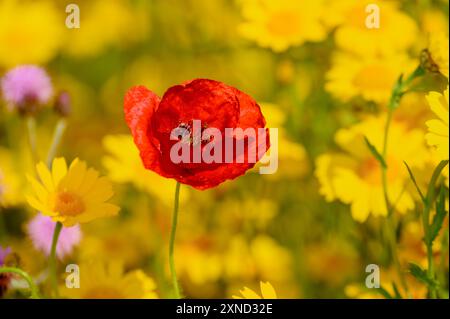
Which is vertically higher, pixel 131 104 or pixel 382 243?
pixel 131 104

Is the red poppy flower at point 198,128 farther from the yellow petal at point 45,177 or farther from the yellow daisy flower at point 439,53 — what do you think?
the yellow daisy flower at point 439,53

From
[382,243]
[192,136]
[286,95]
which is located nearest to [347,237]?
[382,243]

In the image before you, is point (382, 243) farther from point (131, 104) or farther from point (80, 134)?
point (80, 134)

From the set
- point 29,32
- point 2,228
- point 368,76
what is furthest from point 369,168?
point 29,32

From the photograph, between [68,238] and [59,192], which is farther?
[68,238]

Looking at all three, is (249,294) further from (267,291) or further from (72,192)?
(72,192)

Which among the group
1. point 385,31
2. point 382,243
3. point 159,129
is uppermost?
point 385,31

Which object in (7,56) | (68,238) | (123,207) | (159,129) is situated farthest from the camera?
(7,56)
